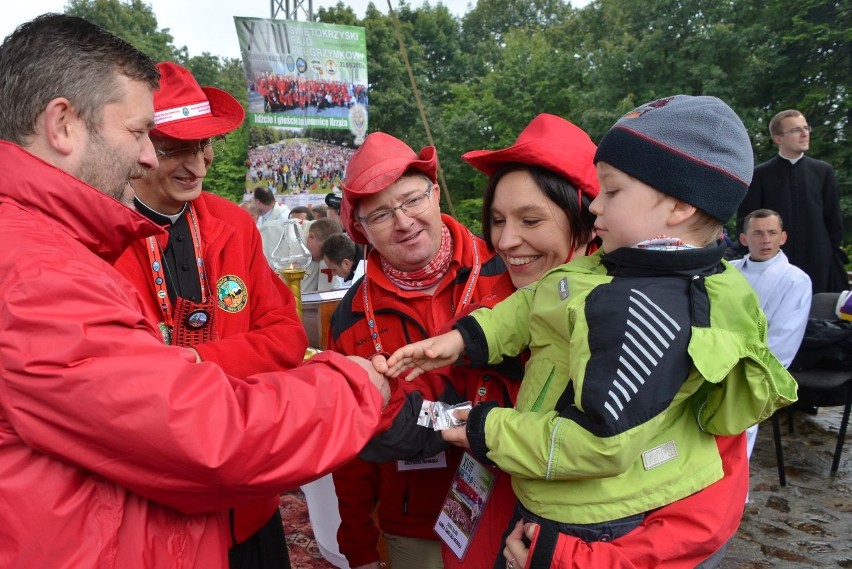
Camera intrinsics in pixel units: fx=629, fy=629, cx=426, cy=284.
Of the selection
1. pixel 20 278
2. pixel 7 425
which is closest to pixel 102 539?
pixel 7 425

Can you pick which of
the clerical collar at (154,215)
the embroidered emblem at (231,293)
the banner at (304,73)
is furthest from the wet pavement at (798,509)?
the banner at (304,73)

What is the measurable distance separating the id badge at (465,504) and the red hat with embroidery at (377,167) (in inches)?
38.9

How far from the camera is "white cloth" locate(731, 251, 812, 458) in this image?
474cm

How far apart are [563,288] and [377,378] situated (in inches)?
20.4

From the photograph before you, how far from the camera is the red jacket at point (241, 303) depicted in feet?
6.63

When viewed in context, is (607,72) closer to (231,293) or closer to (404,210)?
(404,210)

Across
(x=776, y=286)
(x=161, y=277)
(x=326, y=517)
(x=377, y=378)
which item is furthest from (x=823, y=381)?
(x=161, y=277)

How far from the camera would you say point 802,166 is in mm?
6488

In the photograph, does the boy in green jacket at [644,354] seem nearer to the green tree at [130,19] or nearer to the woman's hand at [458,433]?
the woman's hand at [458,433]

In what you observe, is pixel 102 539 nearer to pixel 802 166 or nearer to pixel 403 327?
pixel 403 327

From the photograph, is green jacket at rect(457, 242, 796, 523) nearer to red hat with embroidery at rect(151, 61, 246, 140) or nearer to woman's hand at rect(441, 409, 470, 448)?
woman's hand at rect(441, 409, 470, 448)

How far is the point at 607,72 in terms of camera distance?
21.6m

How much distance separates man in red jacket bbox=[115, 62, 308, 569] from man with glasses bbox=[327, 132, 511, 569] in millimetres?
262

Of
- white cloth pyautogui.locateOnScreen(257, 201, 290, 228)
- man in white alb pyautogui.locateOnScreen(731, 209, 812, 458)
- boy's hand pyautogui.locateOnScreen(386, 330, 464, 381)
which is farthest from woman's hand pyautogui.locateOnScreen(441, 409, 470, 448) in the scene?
white cloth pyautogui.locateOnScreen(257, 201, 290, 228)
